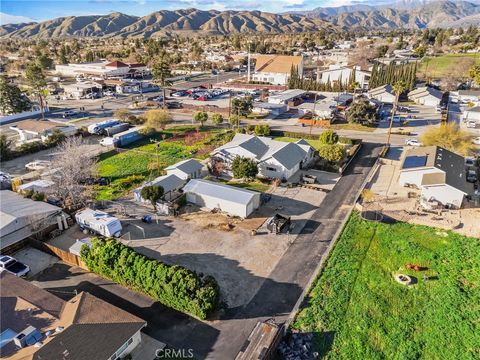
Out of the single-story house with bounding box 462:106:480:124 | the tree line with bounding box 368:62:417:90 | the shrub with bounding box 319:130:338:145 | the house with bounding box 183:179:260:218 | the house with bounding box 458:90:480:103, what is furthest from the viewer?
the tree line with bounding box 368:62:417:90

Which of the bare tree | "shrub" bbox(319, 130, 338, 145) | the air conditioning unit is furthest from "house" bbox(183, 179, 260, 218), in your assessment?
"shrub" bbox(319, 130, 338, 145)

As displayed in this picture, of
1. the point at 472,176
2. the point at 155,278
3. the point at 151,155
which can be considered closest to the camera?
the point at 155,278

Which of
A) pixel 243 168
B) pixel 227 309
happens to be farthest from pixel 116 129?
pixel 227 309

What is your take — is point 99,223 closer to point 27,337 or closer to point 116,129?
point 27,337

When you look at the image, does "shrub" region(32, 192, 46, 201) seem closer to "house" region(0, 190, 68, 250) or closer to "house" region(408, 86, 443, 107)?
"house" region(0, 190, 68, 250)

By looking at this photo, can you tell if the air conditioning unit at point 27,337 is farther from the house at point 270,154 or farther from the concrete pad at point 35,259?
the house at point 270,154

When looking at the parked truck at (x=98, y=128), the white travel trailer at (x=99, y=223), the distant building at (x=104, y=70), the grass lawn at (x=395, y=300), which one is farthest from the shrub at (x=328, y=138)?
the distant building at (x=104, y=70)

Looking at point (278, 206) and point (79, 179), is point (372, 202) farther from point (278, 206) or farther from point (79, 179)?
point (79, 179)

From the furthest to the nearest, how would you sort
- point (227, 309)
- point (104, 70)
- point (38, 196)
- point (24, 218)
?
point (104, 70), point (38, 196), point (24, 218), point (227, 309)
